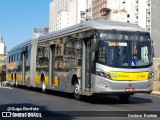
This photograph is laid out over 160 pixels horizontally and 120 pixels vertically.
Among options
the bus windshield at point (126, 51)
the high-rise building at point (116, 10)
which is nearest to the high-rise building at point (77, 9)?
the high-rise building at point (116, 10)

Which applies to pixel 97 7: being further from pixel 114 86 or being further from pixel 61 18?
pixel 114 86

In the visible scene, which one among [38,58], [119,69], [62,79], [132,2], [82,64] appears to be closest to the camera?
[119,69]

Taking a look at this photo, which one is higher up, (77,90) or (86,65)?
(86,65)

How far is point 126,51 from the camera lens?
1534 cm

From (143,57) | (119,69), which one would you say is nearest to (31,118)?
(119,69)

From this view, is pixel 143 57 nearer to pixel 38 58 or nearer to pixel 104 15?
pixel 38 58

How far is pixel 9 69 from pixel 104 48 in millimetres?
19806

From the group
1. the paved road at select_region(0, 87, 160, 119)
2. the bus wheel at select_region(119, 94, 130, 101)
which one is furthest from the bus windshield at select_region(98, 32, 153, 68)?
the bus wheel at select_region(119, 94, 130, 101)

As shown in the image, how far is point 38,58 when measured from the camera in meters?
23.7

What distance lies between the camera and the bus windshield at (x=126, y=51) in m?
15.1

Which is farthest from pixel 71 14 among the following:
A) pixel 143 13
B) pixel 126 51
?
pixel 126 51

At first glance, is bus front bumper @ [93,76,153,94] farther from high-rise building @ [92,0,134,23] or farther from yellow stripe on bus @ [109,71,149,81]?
high-rise building @ [92,0,134,23]

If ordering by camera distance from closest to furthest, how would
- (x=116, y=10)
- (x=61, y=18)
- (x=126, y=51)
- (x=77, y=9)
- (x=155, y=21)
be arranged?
(x=126, y=51) < (x=155, y=21) < (x=116, y=10) < (x=77, y=9) < (x=61, y=18)

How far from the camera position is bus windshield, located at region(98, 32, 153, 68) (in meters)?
15.1
